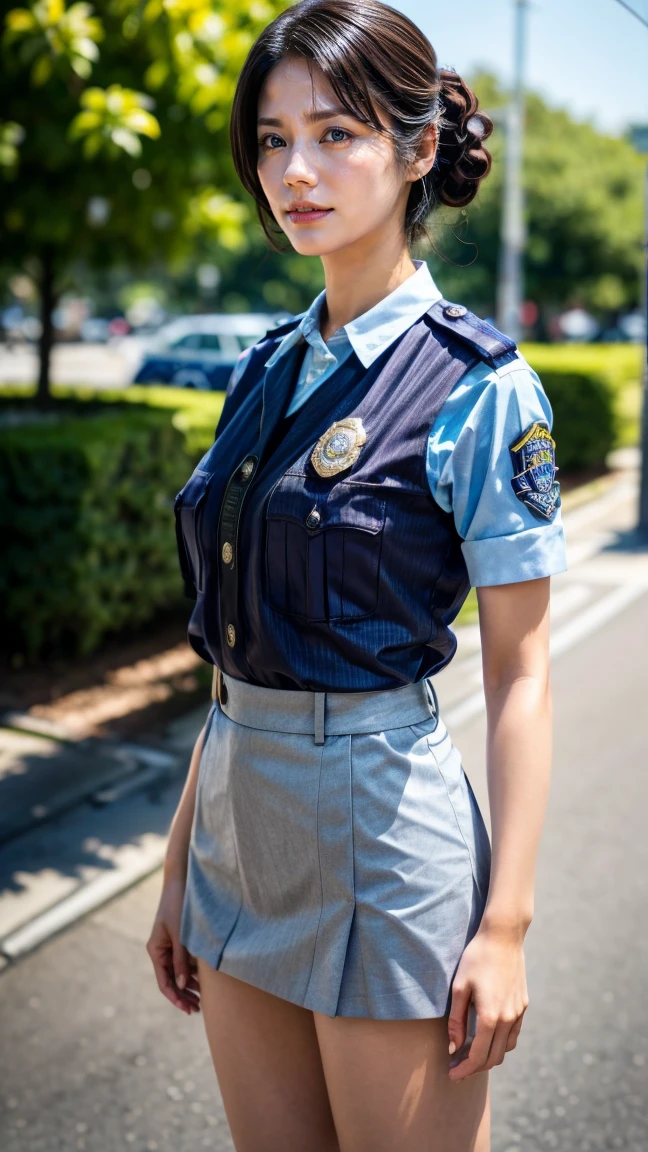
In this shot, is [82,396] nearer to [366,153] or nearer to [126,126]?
[126,126]

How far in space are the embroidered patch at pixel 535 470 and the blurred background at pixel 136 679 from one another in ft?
1.48

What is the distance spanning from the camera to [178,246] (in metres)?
7.36

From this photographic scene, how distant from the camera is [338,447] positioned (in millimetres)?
1368

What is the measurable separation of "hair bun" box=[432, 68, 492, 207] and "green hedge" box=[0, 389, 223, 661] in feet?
13.5

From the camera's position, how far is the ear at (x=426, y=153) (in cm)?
146

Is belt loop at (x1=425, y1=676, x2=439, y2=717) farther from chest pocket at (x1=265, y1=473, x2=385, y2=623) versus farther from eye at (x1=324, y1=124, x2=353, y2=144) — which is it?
eye at (x1=324, y1=124, x2=353, y2=144)

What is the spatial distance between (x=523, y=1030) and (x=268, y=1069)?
1770mm

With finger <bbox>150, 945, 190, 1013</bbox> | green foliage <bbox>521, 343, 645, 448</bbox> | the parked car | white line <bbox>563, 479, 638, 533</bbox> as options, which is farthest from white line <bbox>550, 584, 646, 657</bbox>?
green foliage <bbox>521, 343, 645, 448</bbox>

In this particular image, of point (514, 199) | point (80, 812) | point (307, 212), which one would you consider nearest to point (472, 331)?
point (307, 212)

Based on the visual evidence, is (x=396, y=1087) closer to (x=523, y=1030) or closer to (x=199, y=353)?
(x=523, y=1030)

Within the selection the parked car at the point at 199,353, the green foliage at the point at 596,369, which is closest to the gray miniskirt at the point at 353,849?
the parked car at the point at 199,353

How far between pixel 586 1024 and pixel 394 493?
7.76ft

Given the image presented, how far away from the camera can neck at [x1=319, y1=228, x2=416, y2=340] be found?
4.85 feet

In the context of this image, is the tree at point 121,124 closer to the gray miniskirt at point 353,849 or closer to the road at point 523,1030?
the road at point 523,1030
